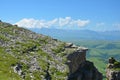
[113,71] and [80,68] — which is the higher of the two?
[80,68]

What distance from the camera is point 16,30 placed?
97.8 m

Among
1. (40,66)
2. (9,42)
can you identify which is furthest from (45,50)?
(40,66)

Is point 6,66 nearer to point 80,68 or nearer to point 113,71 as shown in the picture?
point 80,68

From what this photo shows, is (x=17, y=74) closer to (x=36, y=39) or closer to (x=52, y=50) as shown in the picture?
(x=52, y=50)

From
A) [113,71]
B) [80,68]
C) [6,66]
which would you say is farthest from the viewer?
[113,71]

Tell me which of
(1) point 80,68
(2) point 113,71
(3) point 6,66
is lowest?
(2) point 113,71

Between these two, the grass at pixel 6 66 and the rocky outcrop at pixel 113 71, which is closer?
the grass at pixel 6 66

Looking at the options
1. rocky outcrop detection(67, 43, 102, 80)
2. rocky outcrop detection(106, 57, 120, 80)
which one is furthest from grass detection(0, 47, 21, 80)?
rocky outcrop detection(106, 57, 120, 80)

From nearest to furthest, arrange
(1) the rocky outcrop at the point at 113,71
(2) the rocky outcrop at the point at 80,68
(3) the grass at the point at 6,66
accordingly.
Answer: (3) the grass at the point at 6,66, (2) the rocky outcrop at the point at 80,68, (1) the rocky outcrop at the point at 113,71

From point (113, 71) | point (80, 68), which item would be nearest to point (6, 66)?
point (80, 68)

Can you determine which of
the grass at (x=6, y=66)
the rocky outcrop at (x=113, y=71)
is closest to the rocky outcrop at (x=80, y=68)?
the rocky outcrop at (x=113, y=71)

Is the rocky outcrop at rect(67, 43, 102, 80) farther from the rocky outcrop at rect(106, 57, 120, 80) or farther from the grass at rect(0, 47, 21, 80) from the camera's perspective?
the grass at rect(0, 47, 21, 80)

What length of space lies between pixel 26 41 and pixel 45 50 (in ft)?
Result: 24.1

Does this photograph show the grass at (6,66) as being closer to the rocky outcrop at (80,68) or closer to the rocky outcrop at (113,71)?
the rocky outcrop at (80,68)
